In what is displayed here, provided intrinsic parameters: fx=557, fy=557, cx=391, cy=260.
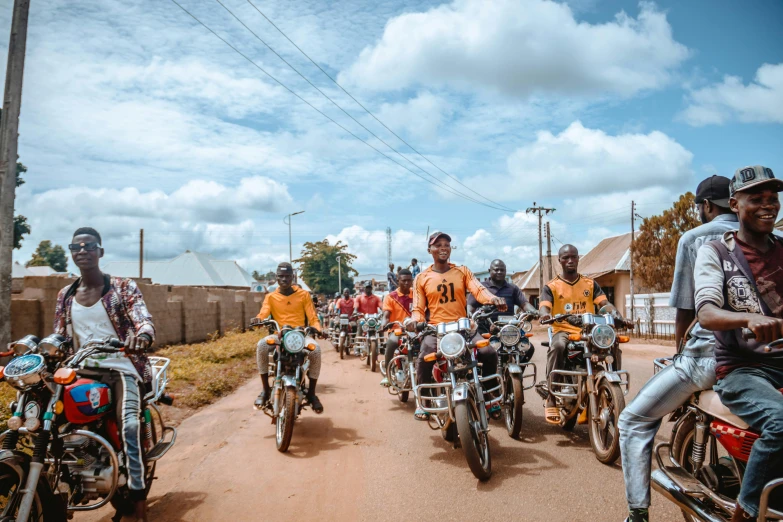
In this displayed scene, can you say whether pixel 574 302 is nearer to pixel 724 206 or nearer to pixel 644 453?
pixel 724 206

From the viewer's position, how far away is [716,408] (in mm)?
2850

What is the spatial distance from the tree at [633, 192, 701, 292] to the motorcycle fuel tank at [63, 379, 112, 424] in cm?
2685

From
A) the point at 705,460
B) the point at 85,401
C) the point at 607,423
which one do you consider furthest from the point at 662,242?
the point at 85,401

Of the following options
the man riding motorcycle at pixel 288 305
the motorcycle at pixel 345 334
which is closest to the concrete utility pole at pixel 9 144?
the man riding motorcycle at pixel 288 305

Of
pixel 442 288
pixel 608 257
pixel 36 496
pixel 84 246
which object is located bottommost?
pixel 36 496

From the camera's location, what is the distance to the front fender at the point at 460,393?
4719 mm

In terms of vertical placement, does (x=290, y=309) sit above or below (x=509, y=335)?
above

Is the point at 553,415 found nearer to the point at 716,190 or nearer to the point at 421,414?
the point at 421,414

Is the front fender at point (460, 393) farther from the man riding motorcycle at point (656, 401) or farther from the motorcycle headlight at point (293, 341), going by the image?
the motorcycle headlight at point (293, 341)

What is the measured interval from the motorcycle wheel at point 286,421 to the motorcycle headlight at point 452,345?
1.88m

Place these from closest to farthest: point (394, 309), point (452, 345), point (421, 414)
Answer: point (452, 345) < point (421, 414) < point (394, 309)

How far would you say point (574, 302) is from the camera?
253 inches

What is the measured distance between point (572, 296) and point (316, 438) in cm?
338

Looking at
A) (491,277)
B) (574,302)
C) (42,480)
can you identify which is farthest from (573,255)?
(42,480)
